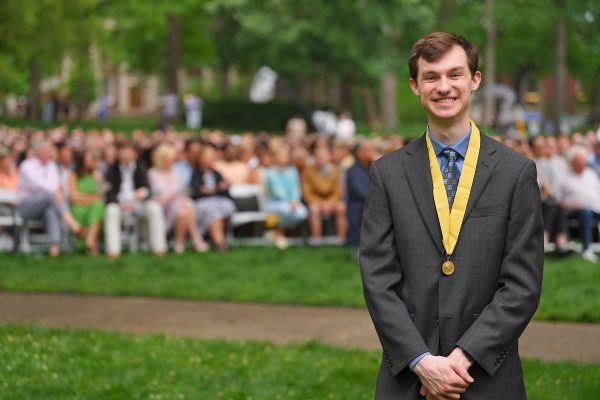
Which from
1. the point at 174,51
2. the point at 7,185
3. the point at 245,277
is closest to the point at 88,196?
the point at 7,185

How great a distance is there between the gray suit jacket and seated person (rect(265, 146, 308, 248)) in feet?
39.1

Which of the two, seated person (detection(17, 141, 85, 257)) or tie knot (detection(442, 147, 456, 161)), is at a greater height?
tie knot (detection(442, 147, 456, 161))

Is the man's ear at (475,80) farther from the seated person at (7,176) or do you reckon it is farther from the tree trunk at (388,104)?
the tree trunk at (388,104)

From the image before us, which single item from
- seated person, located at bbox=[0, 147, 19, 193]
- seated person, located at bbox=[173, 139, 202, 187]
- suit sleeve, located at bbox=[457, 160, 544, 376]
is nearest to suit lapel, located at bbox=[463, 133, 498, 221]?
suit sleeve, located at bbox=[457, 160, 544, 376]

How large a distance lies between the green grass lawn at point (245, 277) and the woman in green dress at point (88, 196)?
0.45 m

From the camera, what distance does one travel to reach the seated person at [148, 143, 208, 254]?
15.1 m

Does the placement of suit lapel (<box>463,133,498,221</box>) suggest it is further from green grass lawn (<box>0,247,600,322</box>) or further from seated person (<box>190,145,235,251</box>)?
seated person (<box>190,145,235,251</box>)

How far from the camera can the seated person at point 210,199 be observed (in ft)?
Result: 50.1

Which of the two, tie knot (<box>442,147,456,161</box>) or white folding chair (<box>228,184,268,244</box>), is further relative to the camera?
white folding chair (<box>228,184,268,244</box>)

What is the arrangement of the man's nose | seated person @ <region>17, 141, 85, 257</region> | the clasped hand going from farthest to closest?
1. seated person @ <region>17, 141, 85, 257</region>
2. the man's nose
3. the clasped hand

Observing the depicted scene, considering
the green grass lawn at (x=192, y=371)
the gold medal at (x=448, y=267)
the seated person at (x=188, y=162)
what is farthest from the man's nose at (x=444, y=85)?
the seated person at (x=188, y=162)

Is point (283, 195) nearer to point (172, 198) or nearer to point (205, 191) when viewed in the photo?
point (205, 191)

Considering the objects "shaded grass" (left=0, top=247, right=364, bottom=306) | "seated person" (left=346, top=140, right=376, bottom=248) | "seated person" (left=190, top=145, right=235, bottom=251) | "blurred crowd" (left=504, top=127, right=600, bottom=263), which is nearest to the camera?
"shaded grass" (left=0, top=247, right=364, bottom=306)

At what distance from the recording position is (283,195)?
16.0 meters
